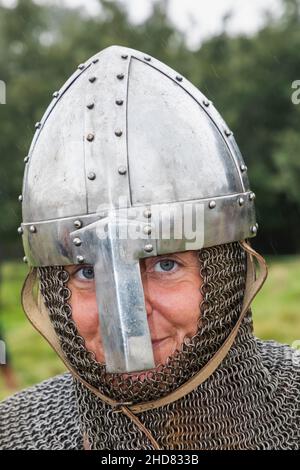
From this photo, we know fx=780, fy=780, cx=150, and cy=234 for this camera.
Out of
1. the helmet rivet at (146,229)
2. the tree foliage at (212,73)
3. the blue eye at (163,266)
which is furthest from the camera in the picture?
the tree foliage at (212,73)

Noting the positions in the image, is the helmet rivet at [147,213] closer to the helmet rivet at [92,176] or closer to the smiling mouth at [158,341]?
the helmet rivet at [92,176]

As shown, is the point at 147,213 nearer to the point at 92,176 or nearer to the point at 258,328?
the point at 92,176

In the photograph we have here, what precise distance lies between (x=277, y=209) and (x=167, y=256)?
2136 cm

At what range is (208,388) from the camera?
110 inches

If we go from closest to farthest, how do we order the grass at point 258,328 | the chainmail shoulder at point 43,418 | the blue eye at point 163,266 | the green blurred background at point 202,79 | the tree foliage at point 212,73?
the blue eye at point 163,266 → the chainmail shoulder at point 43,418 → the grass at point 258,328 → the green blurred background at point 202,79 → the tree foliage at point 212,73

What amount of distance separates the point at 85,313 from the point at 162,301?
0.28 m

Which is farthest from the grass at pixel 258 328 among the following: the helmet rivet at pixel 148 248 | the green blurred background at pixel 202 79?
the green blurred background at pixel 202 79

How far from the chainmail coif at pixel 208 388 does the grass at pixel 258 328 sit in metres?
4.86

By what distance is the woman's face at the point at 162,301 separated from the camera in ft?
8.55

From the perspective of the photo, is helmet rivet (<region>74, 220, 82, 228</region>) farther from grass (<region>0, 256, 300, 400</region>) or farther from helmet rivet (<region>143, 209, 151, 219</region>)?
grass (<region>0, 256, 300, 400</region>)

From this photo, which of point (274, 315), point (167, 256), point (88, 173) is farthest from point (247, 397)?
point (274, 315)

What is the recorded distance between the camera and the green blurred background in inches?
825

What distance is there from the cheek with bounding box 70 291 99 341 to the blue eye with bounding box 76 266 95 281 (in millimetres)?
53

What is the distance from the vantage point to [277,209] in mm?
23625
